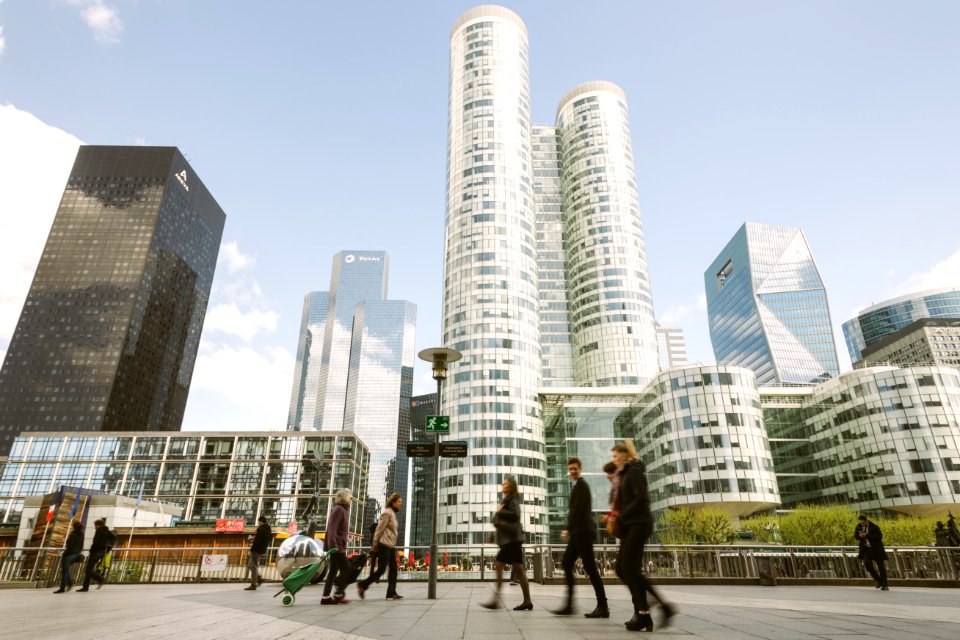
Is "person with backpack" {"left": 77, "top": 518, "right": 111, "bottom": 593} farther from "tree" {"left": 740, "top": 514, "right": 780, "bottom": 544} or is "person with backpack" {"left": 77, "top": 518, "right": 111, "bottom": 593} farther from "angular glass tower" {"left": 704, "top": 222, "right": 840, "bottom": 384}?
"angular glass tower" {"left": 704, "top": 222, "right": 840, "bottom": 384}

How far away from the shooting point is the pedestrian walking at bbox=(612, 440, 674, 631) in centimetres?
608

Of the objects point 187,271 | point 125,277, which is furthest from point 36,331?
point 187,271

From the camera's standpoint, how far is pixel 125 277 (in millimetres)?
151500

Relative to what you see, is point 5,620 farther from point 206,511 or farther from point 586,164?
point 586,164

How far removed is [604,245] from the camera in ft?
385

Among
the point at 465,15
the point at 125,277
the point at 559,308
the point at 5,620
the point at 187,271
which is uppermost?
the point at 465,15

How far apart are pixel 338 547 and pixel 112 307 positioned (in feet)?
566

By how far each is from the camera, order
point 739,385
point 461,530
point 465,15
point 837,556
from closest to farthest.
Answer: point 837,556, point 739,385, point 461,530, point 465,15

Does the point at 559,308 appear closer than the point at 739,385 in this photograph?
No

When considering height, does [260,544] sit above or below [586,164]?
below

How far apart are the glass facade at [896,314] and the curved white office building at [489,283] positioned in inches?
5701

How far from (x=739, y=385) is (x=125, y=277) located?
161845 mm

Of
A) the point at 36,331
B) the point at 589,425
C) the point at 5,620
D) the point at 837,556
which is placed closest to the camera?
the point at 5,620

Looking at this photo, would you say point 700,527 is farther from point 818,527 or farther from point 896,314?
point 896,314
